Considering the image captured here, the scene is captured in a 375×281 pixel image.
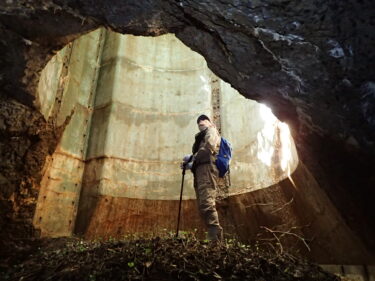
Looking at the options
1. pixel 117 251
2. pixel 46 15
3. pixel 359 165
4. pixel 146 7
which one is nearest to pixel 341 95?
pixel 359 165

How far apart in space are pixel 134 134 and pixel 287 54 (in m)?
4.30

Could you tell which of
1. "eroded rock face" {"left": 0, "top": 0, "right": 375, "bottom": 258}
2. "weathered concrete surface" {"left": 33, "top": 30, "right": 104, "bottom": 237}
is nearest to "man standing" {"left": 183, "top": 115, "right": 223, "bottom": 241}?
"eroded rock face" {"left": 0, "top": 0, "right": 375, "bottom": 258}

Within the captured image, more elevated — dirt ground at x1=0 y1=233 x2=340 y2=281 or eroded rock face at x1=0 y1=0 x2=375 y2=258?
eroded rock face at x1=0 y1=0 x2=375 y2=258

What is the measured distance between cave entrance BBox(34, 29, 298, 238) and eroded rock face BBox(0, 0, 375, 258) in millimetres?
1143

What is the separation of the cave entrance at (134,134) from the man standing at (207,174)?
1.21 meters

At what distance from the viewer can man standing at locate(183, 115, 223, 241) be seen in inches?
142

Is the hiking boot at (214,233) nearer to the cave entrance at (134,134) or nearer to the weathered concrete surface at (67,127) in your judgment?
the cave entrance at (134,134)

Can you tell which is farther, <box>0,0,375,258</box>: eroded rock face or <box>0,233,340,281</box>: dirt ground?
<box>0,233,340,281</box>: dirt ground

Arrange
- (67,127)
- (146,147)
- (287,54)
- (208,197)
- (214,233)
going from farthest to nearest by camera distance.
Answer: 1. (146,147)
2. (67,127)
3. (208,197)
4. (214,233)
5. (287,54)

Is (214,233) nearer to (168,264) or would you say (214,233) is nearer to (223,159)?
(168,264)

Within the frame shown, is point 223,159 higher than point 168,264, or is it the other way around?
point 223,159

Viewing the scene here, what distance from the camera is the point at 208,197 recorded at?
3713 mm

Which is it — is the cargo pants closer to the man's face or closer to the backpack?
the backpack

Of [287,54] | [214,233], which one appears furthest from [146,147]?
[287,54]
